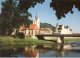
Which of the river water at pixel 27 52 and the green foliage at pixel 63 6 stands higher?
the green foliage at pixel 63 6

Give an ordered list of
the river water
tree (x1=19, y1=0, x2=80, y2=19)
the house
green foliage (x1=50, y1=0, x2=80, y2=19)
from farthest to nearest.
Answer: the house < the river water < tree (x1=19, y1=0, x2=80, y2=19) < green foliage (x1=50, y1=0, x2=80, y2=19)

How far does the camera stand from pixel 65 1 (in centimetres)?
505

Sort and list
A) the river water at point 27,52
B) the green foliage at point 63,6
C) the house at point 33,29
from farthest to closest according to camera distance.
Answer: the house at point 33,29 < the river water at point 27,52 < the green foliage at point 63,6

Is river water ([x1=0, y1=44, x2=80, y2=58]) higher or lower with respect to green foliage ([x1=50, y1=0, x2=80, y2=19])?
lower

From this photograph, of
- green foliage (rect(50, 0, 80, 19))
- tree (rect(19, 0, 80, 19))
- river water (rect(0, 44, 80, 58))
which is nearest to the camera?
green foliage (rect(50, 0, 80, 19))

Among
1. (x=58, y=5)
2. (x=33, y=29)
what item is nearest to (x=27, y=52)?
(x=33, y=29)

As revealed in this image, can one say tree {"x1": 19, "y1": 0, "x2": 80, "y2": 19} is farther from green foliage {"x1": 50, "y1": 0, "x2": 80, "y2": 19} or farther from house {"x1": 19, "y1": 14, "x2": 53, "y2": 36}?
house {"x1": 19, "y1": 14, "x2": 53, "y2": 36}

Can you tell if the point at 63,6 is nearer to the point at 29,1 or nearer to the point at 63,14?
the point at 63,14

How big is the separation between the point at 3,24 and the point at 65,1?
13.1 feet

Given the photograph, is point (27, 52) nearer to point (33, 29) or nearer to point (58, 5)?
point (33, 29)

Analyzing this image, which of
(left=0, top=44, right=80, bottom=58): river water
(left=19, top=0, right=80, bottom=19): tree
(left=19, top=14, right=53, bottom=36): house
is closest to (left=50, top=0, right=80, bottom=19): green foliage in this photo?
(left=19, top=0, right=80, bottom=19): tree

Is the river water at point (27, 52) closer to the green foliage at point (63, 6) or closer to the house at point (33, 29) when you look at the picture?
the house at point (33, 29)

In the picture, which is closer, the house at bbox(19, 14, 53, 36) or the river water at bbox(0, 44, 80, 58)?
the river water at bbox(0, 44, 80, 58)

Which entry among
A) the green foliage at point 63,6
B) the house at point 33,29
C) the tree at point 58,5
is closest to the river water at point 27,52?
the house at point 33,29
